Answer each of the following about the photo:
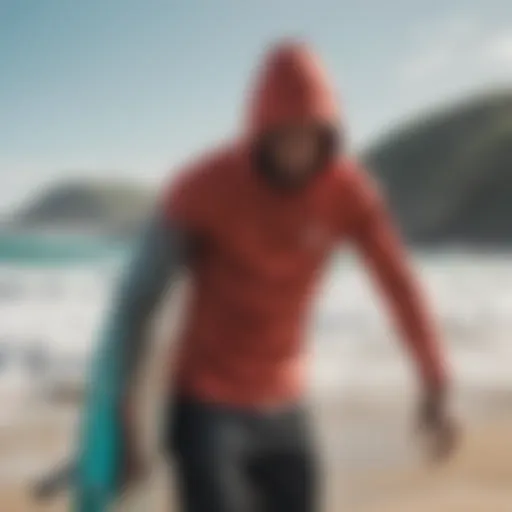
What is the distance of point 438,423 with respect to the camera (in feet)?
5.30

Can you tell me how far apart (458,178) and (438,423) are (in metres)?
12.1

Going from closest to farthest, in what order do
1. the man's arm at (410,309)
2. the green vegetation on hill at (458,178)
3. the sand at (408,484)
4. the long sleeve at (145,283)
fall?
the long sleeve at (145,283) < the man's arm at (410,309) < the sand at (408,484) < the green vegetation on hill at (458,178)

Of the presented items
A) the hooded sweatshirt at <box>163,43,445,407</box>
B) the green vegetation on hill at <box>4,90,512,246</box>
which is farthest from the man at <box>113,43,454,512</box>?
the green vegetation on hill at <box>4,90,512,246</box>

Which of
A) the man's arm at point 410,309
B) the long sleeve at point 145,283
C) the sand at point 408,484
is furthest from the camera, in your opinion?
the sand at point 408,484

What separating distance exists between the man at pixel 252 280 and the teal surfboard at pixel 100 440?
0.21 feet

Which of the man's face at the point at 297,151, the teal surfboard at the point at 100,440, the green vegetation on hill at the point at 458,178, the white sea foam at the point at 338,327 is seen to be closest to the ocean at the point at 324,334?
the white sea foam at the point at 338,327

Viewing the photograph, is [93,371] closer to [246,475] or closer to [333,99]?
[246,475]

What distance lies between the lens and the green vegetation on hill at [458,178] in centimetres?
1095

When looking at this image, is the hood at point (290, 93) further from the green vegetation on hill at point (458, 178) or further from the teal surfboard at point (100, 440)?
the green vegetation on hill at point (458, 178)

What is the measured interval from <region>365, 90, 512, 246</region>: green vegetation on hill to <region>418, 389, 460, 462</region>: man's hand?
720 centimetres

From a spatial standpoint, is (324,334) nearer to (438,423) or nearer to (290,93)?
(438,423)

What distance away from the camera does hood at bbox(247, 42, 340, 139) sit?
1.49m

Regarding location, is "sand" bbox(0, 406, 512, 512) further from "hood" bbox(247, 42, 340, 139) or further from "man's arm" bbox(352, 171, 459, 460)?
"hood" bbox(247, 42, 340, 139)

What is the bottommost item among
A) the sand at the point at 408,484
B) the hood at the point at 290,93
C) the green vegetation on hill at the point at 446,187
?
the sand at the point at 408,484
